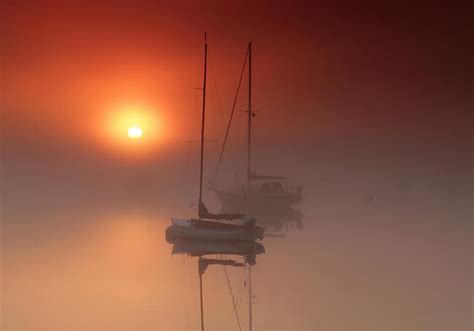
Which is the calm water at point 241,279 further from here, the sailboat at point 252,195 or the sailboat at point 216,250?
the sailboat at point 252,195

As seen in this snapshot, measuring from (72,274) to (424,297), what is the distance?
1.99 meters

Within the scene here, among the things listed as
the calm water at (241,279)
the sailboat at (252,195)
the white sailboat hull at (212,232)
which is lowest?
the calm water at (241,279)

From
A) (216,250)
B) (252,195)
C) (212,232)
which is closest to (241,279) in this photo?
(216,250)

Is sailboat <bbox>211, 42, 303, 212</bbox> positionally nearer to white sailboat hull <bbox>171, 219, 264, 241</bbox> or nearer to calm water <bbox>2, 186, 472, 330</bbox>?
calm water <bbox>2, 186, 472, 330</bbox>

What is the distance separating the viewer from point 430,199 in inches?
350

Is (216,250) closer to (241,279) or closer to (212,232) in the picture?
(212,232)

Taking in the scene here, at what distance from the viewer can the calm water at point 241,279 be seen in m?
2.57

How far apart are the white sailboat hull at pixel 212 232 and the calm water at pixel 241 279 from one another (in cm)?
15

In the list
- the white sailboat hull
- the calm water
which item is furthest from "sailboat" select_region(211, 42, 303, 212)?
the white sailboat hull

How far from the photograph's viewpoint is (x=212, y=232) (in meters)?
4.59

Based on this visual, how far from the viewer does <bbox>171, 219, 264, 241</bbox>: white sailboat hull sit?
459 centimetres

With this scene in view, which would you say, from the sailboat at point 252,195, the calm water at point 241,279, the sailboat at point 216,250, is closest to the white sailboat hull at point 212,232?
the sailboat at point 216,250

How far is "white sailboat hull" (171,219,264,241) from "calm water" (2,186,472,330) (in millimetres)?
152

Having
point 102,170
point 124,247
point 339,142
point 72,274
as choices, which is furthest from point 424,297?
point 102,170
